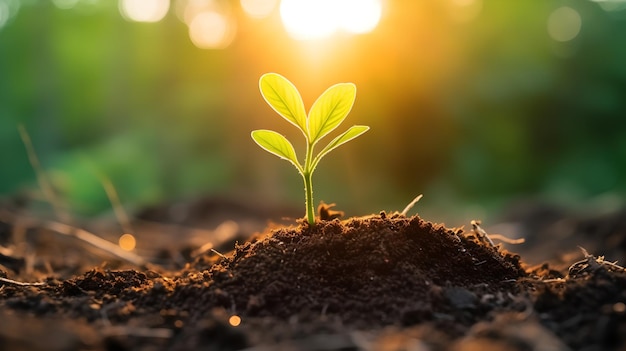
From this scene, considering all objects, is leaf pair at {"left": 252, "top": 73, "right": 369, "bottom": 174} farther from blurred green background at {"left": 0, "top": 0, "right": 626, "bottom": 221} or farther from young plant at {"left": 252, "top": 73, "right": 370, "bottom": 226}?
blurred green background at {"left": 0, "top": 0, "right": 626, "bottom": 221}

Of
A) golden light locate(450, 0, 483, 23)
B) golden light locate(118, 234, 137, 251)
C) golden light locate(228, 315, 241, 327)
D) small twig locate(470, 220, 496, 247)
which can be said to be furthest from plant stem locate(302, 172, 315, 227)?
→ golden light locate(450, 0, 483, 23)

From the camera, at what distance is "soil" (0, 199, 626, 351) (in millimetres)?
1383

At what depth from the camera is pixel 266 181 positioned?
13875 mm

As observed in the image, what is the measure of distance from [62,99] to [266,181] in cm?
785

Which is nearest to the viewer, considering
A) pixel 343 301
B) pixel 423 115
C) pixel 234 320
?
pixel 234 320

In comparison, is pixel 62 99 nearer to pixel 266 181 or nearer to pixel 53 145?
pixel 53 145

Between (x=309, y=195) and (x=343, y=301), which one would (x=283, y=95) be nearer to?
(x=309, y=195)

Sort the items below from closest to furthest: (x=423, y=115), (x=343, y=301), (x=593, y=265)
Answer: (x=343, y=301), (x=593, y=265), (x=423, y=115)

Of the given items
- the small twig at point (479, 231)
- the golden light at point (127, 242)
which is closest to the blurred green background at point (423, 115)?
the golden light at point (127, 242)

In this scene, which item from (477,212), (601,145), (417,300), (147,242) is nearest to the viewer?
(417,300)

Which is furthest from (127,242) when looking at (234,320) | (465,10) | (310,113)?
(465,10)

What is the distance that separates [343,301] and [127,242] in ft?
12.3

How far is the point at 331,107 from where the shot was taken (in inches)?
79.6

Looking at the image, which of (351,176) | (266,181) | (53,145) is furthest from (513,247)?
(53,145)
